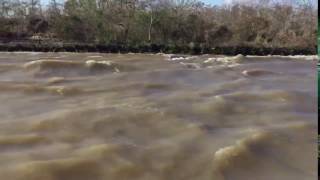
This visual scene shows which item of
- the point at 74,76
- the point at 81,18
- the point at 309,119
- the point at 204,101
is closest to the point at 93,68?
the point at 74,76

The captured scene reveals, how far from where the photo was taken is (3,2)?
28172 mm

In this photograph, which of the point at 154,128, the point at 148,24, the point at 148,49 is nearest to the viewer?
the point at 154,128

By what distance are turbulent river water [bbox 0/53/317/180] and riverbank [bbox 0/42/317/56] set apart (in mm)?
9131

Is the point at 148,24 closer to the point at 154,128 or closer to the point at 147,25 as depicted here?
the point at 147,25

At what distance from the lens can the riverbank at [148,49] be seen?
2075 centimetres

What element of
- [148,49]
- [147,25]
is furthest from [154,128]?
[147,25]

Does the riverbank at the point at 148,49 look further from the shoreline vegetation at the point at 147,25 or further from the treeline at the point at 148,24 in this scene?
the treeline at the point at 148,24

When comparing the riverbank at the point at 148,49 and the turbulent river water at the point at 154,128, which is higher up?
the turbulent river water at the point at 154,128

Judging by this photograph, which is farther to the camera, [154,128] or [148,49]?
[148,49]

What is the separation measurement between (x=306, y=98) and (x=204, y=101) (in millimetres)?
1911

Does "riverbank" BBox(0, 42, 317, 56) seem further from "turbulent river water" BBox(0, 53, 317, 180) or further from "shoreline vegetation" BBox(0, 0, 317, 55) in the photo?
"turbulent river water" BBox(0, 53, 317, 180)

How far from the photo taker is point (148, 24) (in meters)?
26.7

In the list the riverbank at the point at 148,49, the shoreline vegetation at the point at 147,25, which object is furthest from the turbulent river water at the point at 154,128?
the shoreline vegetation at the point at 147,25

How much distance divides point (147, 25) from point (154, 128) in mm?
20199
